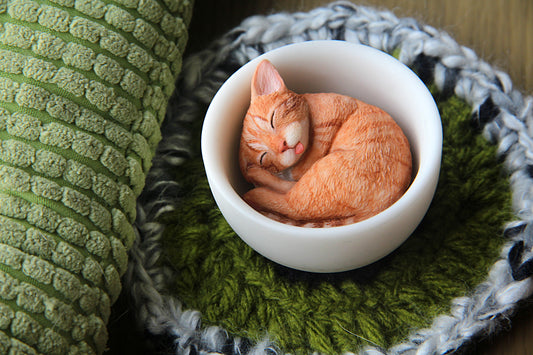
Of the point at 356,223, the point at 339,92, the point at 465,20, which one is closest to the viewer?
the point at 356,223

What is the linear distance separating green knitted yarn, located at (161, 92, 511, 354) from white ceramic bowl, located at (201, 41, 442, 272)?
4cm

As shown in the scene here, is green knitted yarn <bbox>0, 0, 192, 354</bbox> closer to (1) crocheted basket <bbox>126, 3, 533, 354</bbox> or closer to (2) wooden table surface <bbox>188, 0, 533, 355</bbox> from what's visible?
(1) crocheted basket <bbox>126, 3, 533, 354</bbox>

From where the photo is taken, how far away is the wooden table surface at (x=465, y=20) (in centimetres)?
68

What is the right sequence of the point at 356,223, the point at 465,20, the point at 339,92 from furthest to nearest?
the point at 465,20
the point at 339,92
the point at 356,223

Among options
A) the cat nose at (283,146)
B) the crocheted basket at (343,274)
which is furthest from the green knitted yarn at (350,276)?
the cat nose at (283,146)

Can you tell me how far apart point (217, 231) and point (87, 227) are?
13 cm

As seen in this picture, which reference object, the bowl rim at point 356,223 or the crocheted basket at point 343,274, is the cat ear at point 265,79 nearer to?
the bowl rim at point 356,223

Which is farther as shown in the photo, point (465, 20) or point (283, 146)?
point (465, 20)

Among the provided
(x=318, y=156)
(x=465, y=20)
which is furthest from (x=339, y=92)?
(x=465, y=20)

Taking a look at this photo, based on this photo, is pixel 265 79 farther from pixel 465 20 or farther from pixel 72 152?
pixel 465 20

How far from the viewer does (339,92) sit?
1.89 ft

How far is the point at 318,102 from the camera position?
1.68 feet

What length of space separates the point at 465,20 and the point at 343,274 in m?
0.40

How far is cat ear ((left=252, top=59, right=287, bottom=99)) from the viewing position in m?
0.50
